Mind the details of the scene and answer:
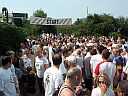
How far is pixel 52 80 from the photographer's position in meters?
9.37

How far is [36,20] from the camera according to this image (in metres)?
76.6

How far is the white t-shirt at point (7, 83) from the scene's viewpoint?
29.3ft

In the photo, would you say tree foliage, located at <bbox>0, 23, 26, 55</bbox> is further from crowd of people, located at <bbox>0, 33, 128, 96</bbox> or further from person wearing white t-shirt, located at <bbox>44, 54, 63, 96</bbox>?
person wearing white t-shirt, located at <bbox>44, 54, 63, 96</bbox>

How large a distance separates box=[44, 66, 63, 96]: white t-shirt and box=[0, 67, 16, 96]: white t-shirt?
2.51ft

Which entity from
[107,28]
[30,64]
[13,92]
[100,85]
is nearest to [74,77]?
[100,85]

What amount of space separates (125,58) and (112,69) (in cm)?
325

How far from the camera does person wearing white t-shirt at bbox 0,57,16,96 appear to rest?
29.3 ft

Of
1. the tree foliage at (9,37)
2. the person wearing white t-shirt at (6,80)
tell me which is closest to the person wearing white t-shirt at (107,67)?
the person wearing white t-shirt at (6,80)

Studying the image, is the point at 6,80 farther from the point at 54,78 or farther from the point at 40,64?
the point at 40,64

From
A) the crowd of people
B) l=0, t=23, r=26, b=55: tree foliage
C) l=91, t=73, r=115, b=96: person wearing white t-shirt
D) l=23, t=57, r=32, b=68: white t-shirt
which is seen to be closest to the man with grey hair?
the crowd of people

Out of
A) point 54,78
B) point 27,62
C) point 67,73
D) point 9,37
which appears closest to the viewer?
point 67,73

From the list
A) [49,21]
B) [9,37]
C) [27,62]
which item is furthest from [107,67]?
[49,21]

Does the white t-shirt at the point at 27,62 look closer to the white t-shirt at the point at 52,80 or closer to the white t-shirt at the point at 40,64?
the white t-shirt at the point at 40,64

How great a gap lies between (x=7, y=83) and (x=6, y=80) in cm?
6
